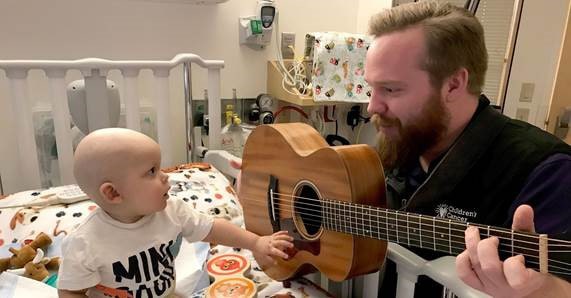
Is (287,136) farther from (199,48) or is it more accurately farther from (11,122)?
(11,122)

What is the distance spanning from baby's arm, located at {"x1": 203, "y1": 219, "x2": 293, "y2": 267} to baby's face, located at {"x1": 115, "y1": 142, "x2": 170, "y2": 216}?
225mm

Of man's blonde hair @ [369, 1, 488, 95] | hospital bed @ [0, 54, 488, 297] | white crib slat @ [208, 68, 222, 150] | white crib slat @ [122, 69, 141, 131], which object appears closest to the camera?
man's blonde hair @ [369, 1, 488, 95]

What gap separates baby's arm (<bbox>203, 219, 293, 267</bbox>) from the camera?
1.06m

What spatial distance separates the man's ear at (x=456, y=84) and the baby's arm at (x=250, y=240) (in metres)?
0.56

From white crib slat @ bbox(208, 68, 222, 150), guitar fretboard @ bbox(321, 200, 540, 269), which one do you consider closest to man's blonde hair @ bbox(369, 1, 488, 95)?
guitar fretboard @ bbox(321, 200, 540, 269)

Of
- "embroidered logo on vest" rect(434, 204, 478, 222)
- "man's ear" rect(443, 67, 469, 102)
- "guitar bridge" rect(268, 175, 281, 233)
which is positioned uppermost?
"man's ear" rect(443, 67, 469, 102)

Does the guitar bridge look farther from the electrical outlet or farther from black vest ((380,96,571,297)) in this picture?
the electrical outlet

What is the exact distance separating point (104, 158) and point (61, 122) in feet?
3.03

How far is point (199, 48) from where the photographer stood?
2.06 m

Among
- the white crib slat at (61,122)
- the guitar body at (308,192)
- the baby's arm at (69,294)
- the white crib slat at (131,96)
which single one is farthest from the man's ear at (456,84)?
the white crib slat at (61,122)

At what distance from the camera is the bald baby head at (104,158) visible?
0.80 meters

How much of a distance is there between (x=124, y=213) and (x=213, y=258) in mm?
471

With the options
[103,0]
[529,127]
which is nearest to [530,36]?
[529,127]

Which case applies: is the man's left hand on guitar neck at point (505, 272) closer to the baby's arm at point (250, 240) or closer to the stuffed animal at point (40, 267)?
the baby's arm at point (250, 240)
